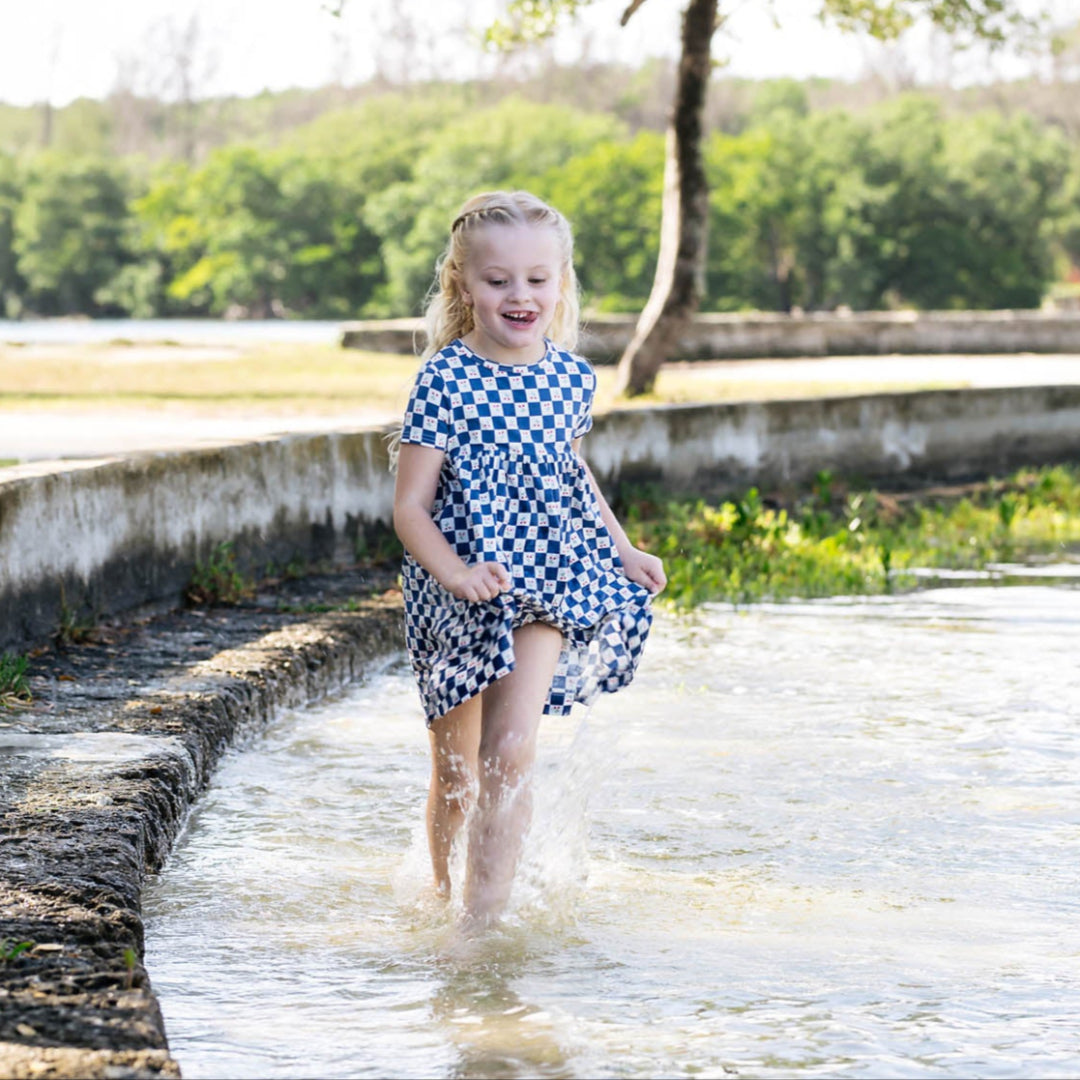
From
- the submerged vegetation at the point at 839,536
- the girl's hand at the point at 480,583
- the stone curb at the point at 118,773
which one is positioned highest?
the girl's hand at the point at 480,583

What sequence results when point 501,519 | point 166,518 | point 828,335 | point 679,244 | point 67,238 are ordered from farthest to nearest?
1. point 67,238
2. point 828,335
3. point 679,244
4. point 166,518
5. point 501,519

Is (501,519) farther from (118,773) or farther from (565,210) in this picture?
(565,210)

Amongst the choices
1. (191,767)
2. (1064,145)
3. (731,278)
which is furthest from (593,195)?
(191,767)

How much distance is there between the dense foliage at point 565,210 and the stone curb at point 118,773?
6836 centimetres

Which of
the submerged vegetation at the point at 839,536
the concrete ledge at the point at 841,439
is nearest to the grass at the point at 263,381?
the concrete ledge at the point at 841,439

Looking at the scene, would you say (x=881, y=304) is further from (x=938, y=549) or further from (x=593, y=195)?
(x=938, y=549)

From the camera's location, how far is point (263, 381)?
15.5 m

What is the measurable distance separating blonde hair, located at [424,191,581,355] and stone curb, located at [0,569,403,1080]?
127 cm

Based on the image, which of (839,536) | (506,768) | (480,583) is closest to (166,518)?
(506,768)

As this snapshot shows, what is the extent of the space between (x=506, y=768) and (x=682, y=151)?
11.2 metres

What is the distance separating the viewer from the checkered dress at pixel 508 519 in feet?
11.7

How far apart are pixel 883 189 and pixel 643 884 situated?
78176 millimetres

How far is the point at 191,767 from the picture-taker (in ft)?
15.0

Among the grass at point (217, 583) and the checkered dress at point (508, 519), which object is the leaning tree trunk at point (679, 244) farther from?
the checkered dress at point (508, 519)
